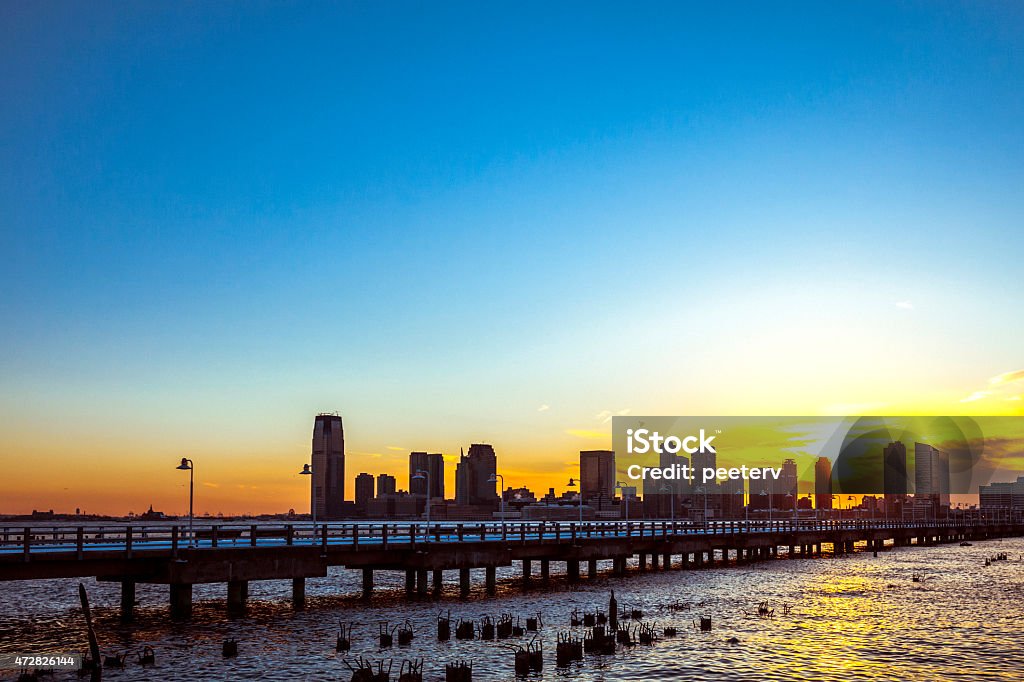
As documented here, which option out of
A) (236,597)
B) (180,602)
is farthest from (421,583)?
(180,602)

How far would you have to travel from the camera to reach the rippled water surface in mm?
31781

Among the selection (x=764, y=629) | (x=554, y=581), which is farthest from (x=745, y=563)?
(x=764, y=629)

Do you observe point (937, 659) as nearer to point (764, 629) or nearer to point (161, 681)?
point (764, 629)

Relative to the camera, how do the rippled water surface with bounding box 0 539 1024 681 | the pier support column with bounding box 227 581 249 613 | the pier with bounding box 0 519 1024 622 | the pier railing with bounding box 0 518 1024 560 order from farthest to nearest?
the pier support column with bounding box 227 581 249 613
the pier railing with bounding box 0 518 1024 560
the pier with bounding box 0 519 1024 622
the rippled water surface with bounding box 0 539 1024 681

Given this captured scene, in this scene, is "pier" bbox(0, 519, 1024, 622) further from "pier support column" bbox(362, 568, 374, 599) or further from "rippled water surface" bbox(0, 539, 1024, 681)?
"rippled water surface" bbox(0, 539, 1024, 681)

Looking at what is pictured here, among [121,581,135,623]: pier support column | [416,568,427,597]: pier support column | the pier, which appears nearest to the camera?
the pier

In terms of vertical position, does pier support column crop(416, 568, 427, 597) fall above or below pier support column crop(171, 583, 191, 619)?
below

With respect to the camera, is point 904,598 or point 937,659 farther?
point 904,598

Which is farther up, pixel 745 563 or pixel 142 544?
pixel 142 544

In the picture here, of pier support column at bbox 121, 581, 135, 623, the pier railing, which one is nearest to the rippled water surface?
pier support column at bbox 121, 581, 135, 623

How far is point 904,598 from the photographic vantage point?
58344mm

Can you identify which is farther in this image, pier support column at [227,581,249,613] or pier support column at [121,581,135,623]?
pier support column at [227,581,249,613]

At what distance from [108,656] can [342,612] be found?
15.7m

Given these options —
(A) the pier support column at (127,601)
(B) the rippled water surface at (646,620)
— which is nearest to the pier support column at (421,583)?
(B) the rippled water surface at (646,620)
